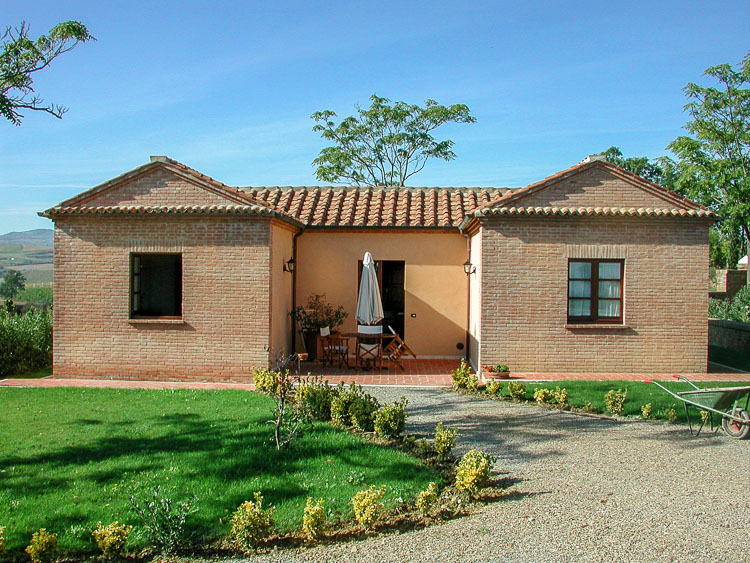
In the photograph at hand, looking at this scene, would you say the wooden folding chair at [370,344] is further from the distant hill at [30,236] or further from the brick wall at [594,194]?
the distant hill at [30,236]

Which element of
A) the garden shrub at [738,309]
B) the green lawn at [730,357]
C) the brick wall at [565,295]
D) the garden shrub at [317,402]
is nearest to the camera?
the garden shrub at [317,402]

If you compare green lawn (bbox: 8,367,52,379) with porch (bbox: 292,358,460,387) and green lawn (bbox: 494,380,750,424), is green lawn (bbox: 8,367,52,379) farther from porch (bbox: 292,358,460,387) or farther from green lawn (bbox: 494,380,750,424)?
green lawn (bbox: 494,380,750,424)

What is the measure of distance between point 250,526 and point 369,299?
903 centimetres

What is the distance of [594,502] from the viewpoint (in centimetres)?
579

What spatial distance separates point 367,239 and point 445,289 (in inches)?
88.6

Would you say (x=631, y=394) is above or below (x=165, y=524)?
above

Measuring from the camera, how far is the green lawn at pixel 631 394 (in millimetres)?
9648

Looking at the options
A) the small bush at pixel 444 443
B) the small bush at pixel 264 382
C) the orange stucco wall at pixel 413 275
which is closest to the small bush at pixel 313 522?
the small bush at pixel 444 443

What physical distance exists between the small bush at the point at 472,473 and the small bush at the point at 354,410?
2277mm

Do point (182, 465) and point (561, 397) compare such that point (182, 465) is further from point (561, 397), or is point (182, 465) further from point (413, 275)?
point (413, 275)

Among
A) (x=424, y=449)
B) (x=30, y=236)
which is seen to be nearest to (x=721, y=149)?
(x=424, y=449)

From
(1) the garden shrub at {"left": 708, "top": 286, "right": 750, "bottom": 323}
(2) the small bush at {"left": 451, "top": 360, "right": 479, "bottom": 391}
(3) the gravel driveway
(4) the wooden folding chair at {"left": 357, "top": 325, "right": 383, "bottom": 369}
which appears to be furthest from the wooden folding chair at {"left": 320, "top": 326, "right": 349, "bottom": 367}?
(1) the garden shrub at {"left": 708, "top": 286, "right": 750, "bottom": 323}

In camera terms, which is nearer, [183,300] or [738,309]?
[183,300]

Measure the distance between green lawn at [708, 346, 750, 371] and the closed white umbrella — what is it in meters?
8.16
